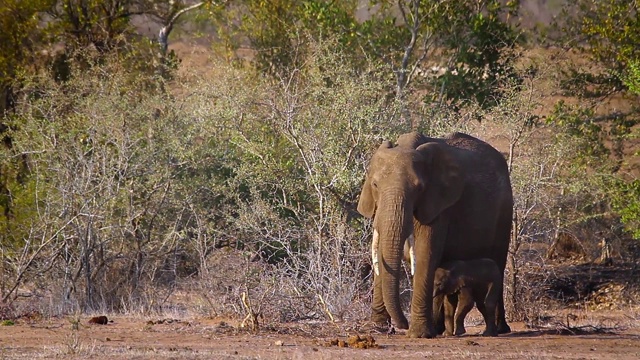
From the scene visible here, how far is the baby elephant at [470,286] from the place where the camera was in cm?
1159

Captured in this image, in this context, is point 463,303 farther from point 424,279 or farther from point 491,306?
point 424,279

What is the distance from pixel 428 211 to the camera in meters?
11.6

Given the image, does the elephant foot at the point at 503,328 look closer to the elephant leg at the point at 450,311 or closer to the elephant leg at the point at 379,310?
the elephant leg at the point at 450,311

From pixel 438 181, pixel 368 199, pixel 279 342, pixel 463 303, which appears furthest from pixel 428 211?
pixel 279 342

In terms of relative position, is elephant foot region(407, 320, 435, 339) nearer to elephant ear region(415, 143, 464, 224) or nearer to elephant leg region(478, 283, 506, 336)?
elephant leg region(478, 283, 506, 336)

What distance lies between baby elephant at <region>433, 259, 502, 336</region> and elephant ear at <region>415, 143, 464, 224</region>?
59 centimetres

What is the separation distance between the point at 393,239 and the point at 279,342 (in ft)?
4.88

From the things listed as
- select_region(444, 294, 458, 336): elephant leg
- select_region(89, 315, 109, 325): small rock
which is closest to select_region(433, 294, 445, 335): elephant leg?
select_region(444, 294, 458, 336): elephant leg

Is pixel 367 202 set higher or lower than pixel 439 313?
higher

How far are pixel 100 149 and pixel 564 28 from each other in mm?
9479

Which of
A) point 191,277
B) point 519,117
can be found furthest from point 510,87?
point 191,277

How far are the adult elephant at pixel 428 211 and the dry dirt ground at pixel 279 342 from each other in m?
0.48

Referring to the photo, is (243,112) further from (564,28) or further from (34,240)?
(564,28)

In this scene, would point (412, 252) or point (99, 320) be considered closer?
point (412, 252)
